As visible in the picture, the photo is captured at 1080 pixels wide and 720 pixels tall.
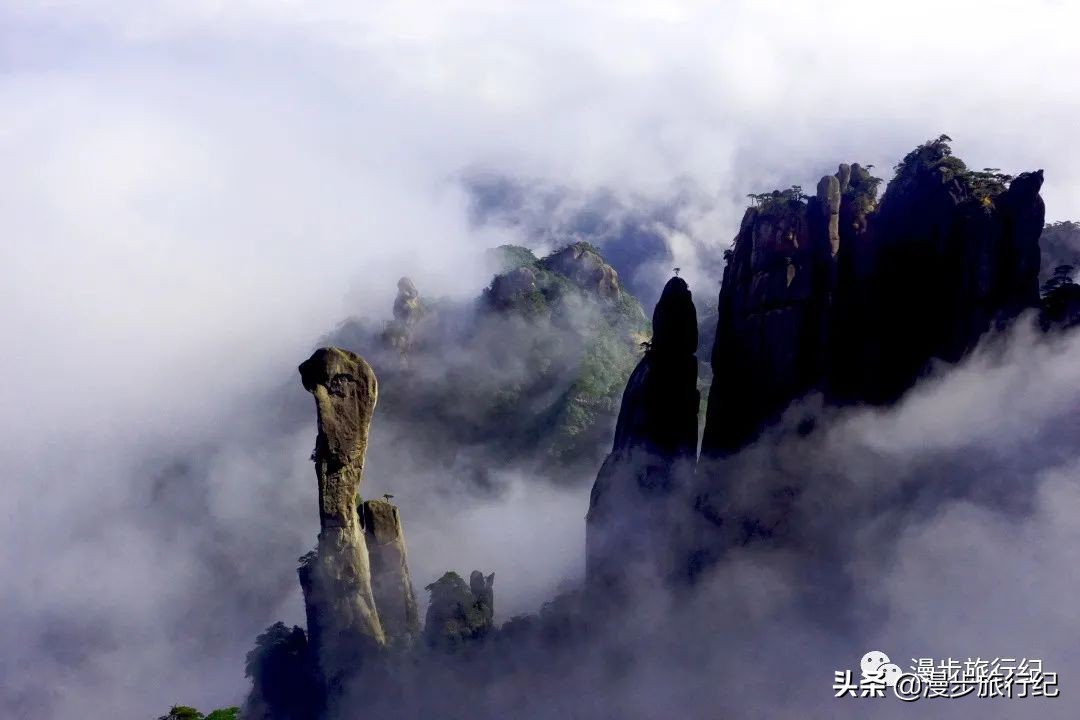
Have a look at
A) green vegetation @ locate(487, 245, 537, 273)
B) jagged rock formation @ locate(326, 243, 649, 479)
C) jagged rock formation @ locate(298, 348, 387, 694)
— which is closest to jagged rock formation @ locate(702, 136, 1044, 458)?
jagged rock formation @ locate(298, 348, 387, 694)

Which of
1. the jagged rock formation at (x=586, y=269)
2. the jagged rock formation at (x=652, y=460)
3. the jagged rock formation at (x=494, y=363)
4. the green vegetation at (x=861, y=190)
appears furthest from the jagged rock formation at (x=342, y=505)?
the jagged rock formation at (x=586, y=269)

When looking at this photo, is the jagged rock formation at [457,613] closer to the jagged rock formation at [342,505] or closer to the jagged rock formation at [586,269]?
the jagged rock formation at [342,505]

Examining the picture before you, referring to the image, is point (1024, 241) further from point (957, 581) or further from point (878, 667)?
point (878, 667)

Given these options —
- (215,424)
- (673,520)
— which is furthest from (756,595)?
(215,424)

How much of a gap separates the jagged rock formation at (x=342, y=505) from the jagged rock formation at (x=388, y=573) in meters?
2.10

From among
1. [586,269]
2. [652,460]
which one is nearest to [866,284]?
[652,460]

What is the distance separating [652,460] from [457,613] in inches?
714

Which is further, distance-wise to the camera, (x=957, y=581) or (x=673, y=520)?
Answer: (x=673, y=520)

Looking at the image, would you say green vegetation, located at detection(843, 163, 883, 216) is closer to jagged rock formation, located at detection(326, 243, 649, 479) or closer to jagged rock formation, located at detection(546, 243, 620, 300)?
jagged rock formation, located at detection(326, 243, 649, 479)

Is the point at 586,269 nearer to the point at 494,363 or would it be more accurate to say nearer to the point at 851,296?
the point at 494,363

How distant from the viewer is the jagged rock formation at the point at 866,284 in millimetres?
57812

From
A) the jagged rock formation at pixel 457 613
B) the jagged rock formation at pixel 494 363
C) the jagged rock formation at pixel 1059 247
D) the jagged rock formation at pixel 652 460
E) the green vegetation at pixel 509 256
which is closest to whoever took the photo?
the jagged rock formation at pixel 457 613

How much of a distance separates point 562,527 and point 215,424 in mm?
68529

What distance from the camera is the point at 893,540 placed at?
55438 millimetres
